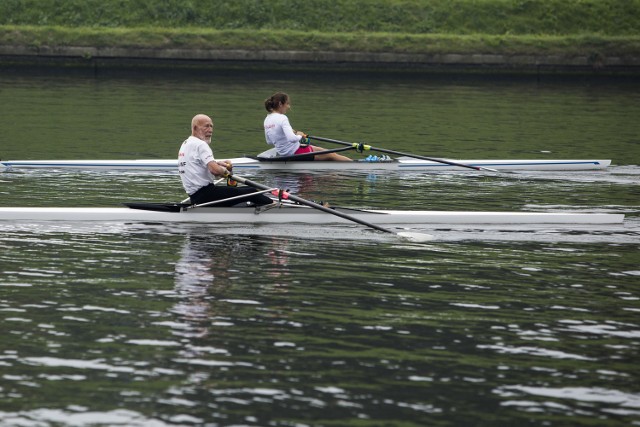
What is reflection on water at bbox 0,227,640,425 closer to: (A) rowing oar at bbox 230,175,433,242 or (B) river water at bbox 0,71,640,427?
(B) river water at bbox 0,71,640,427

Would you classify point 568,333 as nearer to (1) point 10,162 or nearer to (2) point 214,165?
(2) point 214,165

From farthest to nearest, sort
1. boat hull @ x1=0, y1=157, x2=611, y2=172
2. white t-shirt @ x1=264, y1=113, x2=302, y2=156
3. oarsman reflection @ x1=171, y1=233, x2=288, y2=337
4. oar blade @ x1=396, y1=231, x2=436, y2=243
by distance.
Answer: boat hull @ x1=0, y1=157, x2=611, y2=172
white t-shirt @ x1=264, y1=113, x2=302, y2=156
oar blade @ x1=396, y1=231, x2=436, y2=243
oarsman reflection @ x1=171, y1=233, x2=288, y2=337

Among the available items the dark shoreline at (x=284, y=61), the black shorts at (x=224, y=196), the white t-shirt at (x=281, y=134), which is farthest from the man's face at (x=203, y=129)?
the dark shoreline at (x=284, y=61)

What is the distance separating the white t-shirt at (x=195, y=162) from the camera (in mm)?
14609

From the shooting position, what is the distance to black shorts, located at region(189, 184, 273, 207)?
Result: 1513 centimetres

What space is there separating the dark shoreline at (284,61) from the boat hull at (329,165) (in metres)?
19.2

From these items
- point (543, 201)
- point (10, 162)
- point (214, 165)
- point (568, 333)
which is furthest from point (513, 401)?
point (10, 162)

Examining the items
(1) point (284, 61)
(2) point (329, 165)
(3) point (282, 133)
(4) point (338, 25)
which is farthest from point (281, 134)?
(4) point (338, 25)

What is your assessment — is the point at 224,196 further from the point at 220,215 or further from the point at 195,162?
the point at 195,162

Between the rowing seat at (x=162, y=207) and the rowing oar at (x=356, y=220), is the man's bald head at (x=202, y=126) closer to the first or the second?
the rowing oar at (x=356, y=220)

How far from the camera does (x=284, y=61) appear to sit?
135ft

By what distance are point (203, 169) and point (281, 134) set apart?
20.1ft

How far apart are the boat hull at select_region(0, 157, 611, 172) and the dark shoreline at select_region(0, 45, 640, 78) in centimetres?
1923

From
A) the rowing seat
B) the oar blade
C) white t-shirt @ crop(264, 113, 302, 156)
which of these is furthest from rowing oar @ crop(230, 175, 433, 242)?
white t-shirt @ crop(264, 113, 302, 156)
